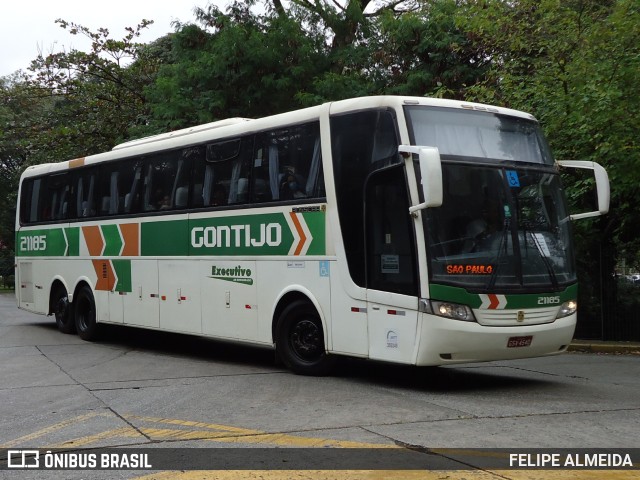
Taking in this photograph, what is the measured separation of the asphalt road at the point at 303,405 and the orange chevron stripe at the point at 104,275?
75.9 inches

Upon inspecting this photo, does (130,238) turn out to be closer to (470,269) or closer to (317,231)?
(317,231)

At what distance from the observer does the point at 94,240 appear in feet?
53.1

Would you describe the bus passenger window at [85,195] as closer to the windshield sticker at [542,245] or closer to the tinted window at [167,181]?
the tinted window at [167,181]

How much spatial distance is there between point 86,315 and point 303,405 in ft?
30.1

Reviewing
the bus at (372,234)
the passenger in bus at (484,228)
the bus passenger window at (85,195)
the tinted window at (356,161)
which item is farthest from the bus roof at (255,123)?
the passenger in bus at (484,228)

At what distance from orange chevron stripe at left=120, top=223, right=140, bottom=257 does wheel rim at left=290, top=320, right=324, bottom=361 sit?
4.53 meters

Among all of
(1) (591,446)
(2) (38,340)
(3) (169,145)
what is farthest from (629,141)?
(2) (38,340)

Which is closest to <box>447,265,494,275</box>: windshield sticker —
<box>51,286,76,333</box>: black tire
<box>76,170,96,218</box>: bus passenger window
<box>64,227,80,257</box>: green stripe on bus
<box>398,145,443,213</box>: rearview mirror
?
<box>398,145,443,213</box>: rearview mirror

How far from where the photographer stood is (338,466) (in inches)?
246

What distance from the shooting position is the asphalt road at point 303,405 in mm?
7133

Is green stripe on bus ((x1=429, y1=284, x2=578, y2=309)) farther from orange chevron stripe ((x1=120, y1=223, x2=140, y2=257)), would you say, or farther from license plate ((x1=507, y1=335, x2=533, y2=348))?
orange chevron stripe ((x1=120, y1=223, x2=140, y2=257))

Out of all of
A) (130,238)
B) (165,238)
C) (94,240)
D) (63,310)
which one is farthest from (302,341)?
(63,310)

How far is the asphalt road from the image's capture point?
7.13 meters

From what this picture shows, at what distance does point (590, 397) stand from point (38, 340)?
10.9 m
